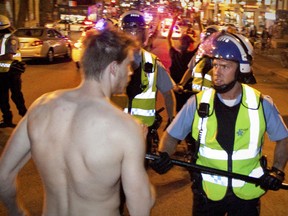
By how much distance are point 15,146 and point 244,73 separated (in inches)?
70.8

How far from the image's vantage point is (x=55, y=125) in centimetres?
226

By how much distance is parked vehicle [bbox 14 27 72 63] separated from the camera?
1975 centimetres

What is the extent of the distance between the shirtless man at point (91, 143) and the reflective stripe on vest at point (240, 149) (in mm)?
960

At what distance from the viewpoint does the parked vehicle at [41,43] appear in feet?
64.8

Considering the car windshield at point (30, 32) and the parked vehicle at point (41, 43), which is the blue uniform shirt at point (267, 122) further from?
the car windshield at point (30, 32)

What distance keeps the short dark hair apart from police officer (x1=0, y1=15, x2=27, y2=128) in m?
6.74

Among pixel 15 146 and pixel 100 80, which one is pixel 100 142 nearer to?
pixel 100 80

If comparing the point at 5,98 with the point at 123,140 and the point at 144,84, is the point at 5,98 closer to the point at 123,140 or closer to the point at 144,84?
the point at 144,84

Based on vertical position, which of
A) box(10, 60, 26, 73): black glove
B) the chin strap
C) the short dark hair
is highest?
the short dark hair

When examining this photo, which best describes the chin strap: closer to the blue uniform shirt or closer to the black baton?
the blue uniform shirt

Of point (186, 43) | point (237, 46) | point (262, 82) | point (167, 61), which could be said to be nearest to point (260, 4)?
point (167, 61)

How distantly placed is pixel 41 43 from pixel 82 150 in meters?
18.5

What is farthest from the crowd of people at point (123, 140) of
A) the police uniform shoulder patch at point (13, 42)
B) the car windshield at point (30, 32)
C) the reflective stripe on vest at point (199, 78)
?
the car windshield at point (30, 32)

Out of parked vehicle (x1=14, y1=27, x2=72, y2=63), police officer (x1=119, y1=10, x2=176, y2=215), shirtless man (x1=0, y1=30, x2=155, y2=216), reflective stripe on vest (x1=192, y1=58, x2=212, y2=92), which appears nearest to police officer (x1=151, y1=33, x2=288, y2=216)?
shirtless man (x1=0, y1=30, x2=155, y2=216)
